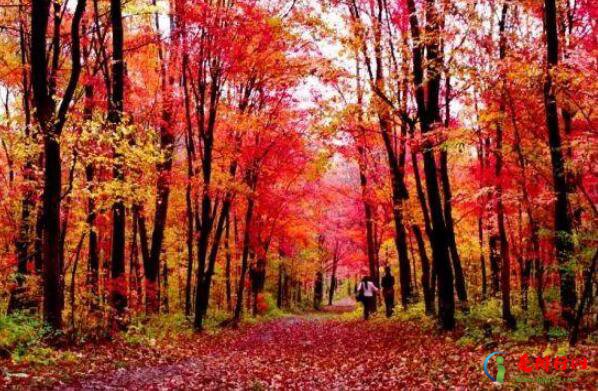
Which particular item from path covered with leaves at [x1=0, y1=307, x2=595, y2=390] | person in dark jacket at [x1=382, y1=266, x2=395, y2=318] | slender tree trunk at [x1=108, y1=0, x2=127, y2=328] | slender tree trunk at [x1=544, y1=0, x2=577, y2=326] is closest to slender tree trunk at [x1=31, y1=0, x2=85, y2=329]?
path covered with leaves at [x1=0, y1=307, x2=595, y2=390]

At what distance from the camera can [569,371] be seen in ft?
22.8

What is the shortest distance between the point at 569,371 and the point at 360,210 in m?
24.5

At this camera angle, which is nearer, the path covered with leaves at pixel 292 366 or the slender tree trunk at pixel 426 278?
the path covered with leaves at pixel 292 366

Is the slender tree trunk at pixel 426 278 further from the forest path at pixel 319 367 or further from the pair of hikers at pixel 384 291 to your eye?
the pair of hikers at pixel 384 291

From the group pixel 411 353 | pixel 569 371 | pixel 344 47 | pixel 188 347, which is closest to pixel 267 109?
pixel 344 47

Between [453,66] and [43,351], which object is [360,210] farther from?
[43,351]

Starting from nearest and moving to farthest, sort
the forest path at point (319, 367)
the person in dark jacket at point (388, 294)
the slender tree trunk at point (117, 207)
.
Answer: the forest path at point (319, 367) < the slender tree trunk at point (117, 207) < the person in dark jacket at point (388, 294)

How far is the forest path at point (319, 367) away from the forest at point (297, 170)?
88mm

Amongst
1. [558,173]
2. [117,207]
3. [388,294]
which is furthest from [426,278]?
[117,207]

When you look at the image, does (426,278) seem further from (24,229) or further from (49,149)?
(24,229)

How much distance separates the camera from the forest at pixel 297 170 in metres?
9.47

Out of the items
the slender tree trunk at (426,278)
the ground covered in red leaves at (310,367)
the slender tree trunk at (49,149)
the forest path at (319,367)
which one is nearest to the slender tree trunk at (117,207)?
the ground covered in red leaves at (310,367)

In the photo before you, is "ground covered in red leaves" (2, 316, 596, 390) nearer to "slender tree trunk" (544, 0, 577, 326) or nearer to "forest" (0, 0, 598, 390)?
"forest" (0, 0, 598, 390)

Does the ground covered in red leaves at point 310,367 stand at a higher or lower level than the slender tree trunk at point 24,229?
lower
